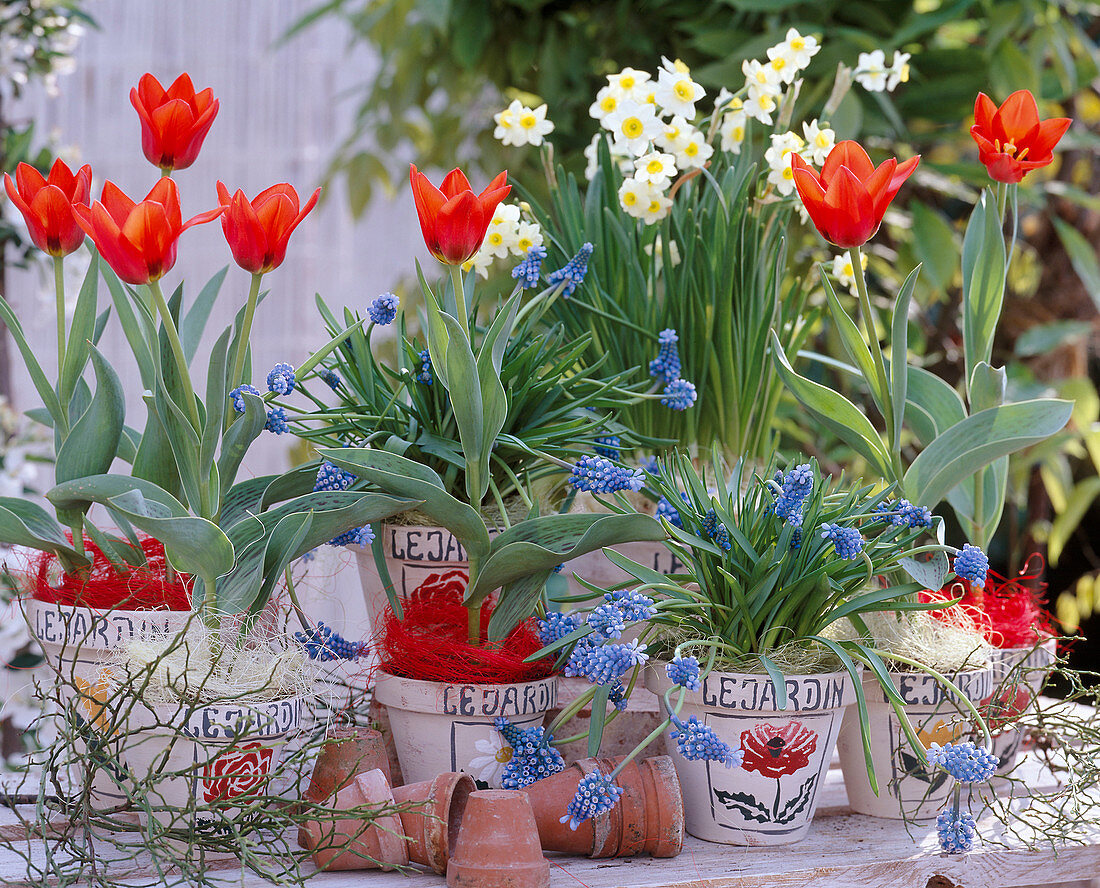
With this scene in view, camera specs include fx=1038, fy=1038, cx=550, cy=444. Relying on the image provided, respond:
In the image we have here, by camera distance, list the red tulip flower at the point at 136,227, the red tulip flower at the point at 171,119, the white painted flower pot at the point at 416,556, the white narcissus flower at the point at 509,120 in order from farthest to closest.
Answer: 1. the white narcissus flower at the point at 509,120
2. the white painted flower pot at the point at 416,556
3. the red tulip flower at the point at 171,119
4. the red tulip flower at the point at 136,227

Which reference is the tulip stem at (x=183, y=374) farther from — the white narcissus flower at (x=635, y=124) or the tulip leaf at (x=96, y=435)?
the white narcissus flower at (x=635, y=124)

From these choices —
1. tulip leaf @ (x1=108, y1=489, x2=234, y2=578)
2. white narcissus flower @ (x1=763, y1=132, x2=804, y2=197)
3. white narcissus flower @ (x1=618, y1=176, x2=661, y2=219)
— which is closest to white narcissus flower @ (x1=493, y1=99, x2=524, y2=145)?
white narcissus flower @ (x1=618, y1=176, x2=661, y2=219)

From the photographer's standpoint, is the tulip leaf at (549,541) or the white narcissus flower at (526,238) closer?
the tulip leaf at (549,541)

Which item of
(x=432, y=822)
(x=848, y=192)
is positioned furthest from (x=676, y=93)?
(x=432, y=822)

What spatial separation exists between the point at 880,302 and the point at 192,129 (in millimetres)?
1424

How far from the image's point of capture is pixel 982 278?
84 centimetres

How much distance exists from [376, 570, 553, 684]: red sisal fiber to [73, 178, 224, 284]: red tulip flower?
31 centimetres

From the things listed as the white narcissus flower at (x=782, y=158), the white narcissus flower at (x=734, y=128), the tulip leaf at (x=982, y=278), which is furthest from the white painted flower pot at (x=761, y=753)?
the white narcissus flower at (x=734, y=128)

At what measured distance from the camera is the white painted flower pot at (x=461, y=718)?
2.38 ft

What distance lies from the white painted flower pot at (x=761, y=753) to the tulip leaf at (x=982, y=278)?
0.31m

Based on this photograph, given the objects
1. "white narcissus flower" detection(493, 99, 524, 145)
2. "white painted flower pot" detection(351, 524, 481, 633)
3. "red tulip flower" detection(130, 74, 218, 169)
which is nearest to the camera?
"red tulip flower" detection(130, 74, 218, 169)

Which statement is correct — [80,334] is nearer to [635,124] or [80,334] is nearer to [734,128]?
[635,124]

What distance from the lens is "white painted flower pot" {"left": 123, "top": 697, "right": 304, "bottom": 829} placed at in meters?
0.65

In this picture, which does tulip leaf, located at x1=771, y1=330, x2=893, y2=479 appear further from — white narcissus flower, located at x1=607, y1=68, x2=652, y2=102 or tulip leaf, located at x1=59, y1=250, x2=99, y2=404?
tulip leaf, located at x1=59, y1=250, x2=99, y2=404
